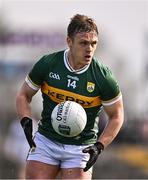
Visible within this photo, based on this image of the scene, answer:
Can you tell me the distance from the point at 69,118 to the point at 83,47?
691mm

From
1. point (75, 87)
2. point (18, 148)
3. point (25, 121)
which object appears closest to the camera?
point (75, 87)

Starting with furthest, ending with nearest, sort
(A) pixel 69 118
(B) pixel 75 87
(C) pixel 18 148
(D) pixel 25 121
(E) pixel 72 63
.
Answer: (C) pixel 18 148, (D) pixel 25 121, (E) pixel 72 63, (B) pixel 75 87, (A) pixel 69 118

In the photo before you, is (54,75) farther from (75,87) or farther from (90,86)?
(90,86)

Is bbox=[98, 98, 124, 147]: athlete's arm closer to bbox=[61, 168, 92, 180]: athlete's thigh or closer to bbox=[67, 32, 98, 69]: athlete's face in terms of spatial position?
bbox=[61, 168, 92, 180]: athlete's thigh

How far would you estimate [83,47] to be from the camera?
8.98 metres

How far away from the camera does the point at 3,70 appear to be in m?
25.9

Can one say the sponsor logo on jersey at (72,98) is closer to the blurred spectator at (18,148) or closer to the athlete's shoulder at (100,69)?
the athlete's shoulder at (100,69)

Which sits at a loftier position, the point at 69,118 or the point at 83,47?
the point at 83,47

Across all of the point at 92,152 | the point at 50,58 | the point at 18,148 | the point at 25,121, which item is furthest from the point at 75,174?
the point at 18,148

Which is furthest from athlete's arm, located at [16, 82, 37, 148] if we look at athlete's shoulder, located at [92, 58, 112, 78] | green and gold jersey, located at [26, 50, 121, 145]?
athlete's shoulder, located at [92, 58, 112, 78]

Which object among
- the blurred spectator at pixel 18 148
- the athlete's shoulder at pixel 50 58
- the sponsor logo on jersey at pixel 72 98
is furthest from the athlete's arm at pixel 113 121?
the blurred spectator at pixel 18 148

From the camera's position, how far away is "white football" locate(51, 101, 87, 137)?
8945 mm

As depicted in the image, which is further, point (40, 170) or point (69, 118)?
point (40, 170)

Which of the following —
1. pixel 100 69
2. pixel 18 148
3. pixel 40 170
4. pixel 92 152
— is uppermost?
pixel 100 69
